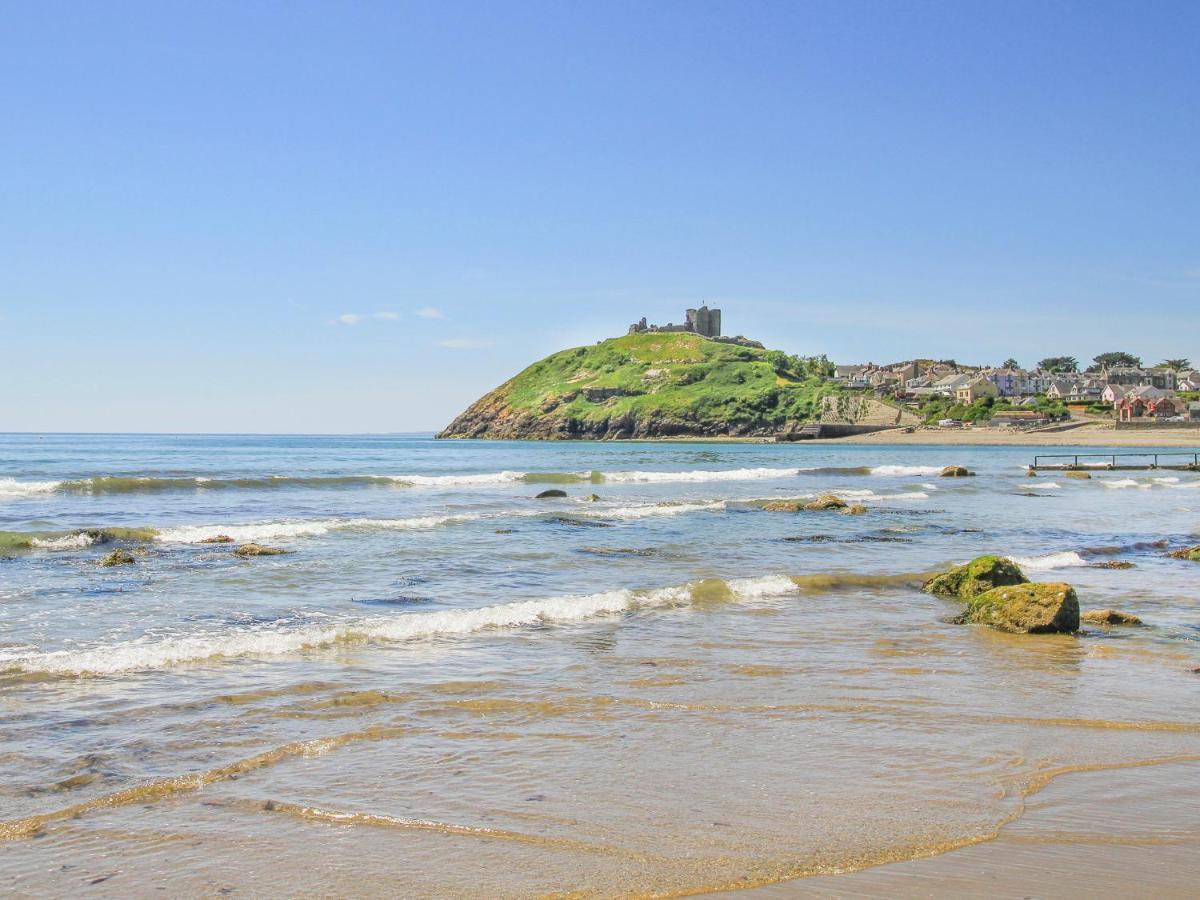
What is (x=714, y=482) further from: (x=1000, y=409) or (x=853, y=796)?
(x=1000, y=409)

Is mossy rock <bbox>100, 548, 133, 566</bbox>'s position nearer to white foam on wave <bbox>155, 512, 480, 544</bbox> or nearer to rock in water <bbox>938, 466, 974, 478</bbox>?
white foam on wave <bbox>155, 512, 480, 544</bbox>

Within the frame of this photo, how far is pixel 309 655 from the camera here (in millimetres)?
10266

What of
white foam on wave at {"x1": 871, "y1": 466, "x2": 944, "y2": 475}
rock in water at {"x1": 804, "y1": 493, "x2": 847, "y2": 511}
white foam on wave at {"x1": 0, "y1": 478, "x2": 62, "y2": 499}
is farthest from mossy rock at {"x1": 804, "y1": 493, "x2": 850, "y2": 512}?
white foam on wave at {"x1": 0, "y1": 478, "x2": 62, "y2": 499}

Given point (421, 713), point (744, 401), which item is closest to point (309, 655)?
point (421, 713)

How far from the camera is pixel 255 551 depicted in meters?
19.1

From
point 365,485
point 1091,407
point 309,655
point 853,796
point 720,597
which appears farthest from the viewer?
point 1091,407

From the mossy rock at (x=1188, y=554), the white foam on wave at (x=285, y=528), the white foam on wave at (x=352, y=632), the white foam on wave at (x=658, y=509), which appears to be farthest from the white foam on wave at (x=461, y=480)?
the mossy rock at (x=1188, y=554)

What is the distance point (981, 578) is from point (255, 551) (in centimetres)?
1366

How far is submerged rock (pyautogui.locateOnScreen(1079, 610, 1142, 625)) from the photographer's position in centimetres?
1219

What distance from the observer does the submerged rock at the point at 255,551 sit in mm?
19000

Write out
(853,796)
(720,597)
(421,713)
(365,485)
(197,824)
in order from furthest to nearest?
(365,485) < (720,597) < (421,713) < (853,796) < (197,824)

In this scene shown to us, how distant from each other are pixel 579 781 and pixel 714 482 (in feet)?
147

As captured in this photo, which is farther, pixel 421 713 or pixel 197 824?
pixel 421 713

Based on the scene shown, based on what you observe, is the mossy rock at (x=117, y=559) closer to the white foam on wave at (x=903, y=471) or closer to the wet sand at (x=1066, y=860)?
the wet sand at (x=1066, y=860)
